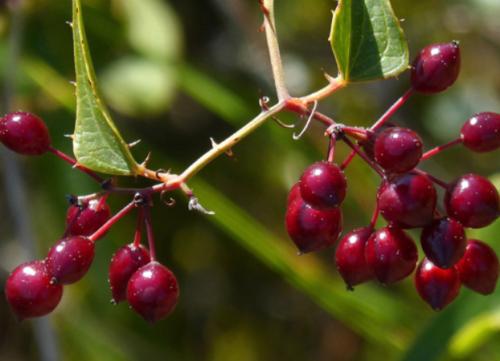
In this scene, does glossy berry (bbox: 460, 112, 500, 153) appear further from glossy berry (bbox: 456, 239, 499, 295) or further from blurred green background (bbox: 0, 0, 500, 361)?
blurred green background (bbox: 0, 0, 500, 361)

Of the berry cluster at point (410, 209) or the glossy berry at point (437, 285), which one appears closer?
the berry cluster at point (410, 209)

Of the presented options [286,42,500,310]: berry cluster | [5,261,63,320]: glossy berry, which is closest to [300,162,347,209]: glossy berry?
[286,42,500,310]: berry cluster

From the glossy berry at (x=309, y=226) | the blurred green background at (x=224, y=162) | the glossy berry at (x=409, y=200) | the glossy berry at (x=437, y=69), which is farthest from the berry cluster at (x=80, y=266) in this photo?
the blurred green background at (x=224, y=162)

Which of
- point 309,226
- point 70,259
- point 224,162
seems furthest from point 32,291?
point 224,162

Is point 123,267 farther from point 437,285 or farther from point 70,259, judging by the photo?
point 437,285

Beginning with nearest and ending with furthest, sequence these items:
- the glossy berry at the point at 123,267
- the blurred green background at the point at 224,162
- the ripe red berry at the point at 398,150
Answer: the ripe red berry at the point at 398,150 < the glossy berry at the point at 123,267 < the blurred green background at the point at 224,162

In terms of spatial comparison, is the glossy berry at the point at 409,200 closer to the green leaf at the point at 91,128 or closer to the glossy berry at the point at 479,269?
the glossy berry at the point at 479,269

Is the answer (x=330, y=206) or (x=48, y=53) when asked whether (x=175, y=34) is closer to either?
(x=48, y=53)
